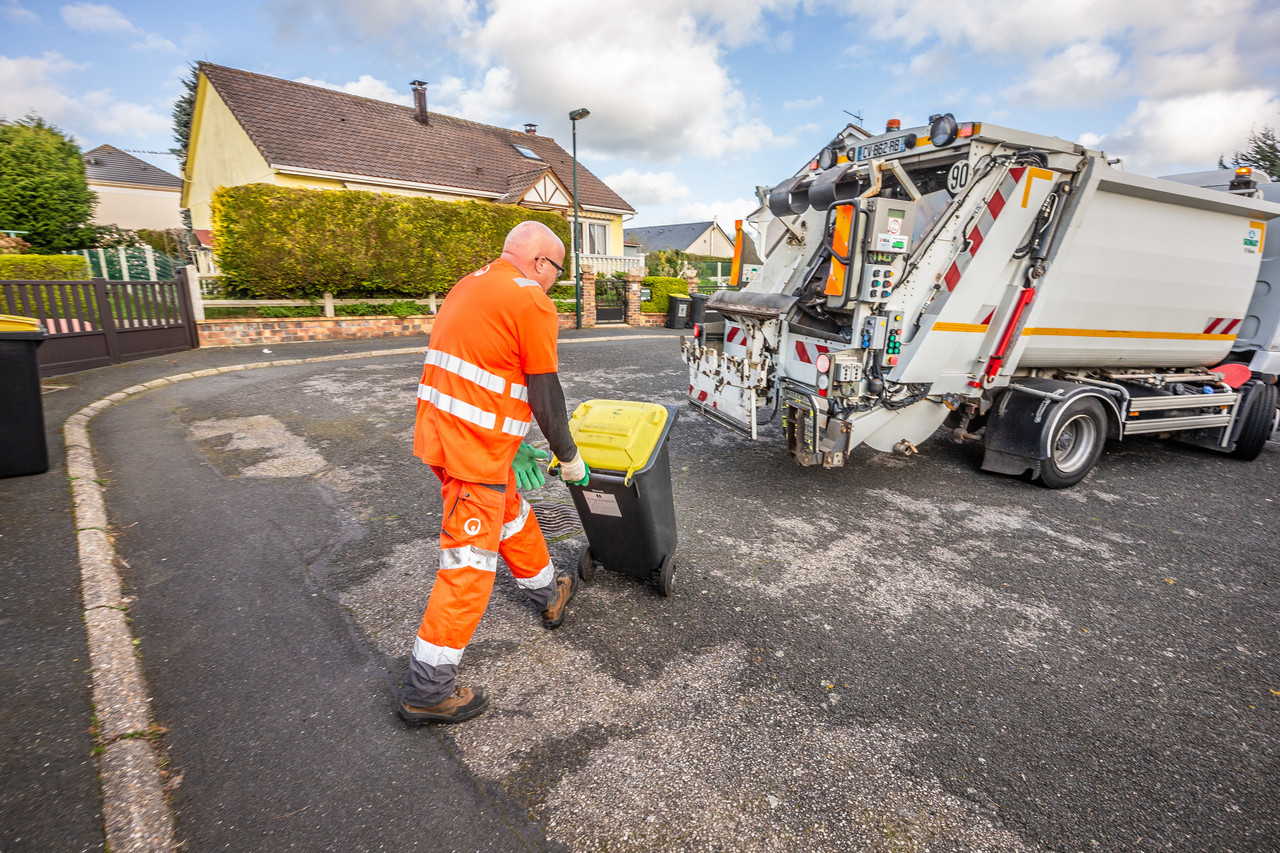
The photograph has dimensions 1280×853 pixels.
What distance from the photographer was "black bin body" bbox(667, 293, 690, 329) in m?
16.2

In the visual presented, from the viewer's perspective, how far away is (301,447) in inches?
204

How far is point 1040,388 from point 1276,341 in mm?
3189

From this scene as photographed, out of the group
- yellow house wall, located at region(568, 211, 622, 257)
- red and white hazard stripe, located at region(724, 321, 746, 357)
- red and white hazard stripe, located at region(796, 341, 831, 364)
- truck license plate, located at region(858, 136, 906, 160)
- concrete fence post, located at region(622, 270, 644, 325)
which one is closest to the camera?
red and white hazard stripe, located at region(796, 341, 831, 364)

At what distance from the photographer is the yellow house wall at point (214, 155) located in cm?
1639

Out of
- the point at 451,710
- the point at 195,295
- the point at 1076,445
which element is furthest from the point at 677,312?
the point at 451,710

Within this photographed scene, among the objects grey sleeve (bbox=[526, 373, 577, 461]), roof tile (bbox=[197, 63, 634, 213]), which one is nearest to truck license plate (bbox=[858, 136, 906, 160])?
grey sleeve (bbox=[526, 373, 577, 461])

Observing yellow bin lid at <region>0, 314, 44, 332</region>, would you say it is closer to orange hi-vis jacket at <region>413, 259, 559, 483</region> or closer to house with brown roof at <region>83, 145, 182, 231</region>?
orange hi-vis jacket at <region>413, 259, 559, 483</region>

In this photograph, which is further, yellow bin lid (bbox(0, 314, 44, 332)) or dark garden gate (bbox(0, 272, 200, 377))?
dark garden gate (bbox(0, 272, 200, 377))

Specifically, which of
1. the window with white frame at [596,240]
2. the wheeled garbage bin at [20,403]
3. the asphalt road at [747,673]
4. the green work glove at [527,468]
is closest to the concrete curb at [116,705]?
the asphalt road at [747,673]

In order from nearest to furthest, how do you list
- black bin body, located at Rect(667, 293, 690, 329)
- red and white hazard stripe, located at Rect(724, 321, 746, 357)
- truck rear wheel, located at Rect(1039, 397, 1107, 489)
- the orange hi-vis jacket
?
the orange hi-vis jacket, truck rear wheel, located at Rect(1039, 397, 1107, 489), red and white hazard stripe, located at Rect(724, 321, 746, 357), black bin body, located at Rect(667, 293, 690, 329)

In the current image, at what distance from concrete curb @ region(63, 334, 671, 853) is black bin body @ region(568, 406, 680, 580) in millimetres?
1728

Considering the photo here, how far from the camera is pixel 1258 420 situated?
5488 mm

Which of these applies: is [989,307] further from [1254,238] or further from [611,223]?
[611,223]

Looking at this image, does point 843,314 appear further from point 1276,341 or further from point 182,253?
point 182,253
